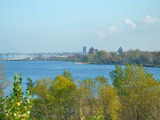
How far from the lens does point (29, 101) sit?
236 cm

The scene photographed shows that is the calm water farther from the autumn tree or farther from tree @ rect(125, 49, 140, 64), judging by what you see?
the autumn tree

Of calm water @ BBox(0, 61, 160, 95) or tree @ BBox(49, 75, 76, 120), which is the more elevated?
tree @ BBox(49, 75, 76, 120)

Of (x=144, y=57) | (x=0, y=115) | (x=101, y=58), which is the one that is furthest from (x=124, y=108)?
(x=101, y=58)

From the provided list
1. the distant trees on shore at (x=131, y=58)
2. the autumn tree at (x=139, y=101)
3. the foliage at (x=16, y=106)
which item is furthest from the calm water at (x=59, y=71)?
the foliage at (x=16, y=106)

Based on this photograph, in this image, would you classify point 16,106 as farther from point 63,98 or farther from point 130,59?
point 130,59

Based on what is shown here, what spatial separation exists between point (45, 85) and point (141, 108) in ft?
11.9

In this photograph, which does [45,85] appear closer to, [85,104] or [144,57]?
[85,104]

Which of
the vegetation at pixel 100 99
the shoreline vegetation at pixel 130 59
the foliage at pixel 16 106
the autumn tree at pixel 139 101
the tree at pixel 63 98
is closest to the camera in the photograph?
the foliage at pixel 16 106

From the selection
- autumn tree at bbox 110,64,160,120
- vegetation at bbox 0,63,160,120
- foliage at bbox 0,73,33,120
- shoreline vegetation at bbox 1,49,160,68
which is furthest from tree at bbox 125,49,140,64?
foliage at bbox 0,73,33,120

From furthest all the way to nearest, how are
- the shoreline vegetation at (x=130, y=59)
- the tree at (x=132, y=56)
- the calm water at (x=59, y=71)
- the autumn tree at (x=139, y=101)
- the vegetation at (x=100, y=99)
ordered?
the tree at (x=132, y=56) → the shoreline vegetation at (x=130, y=59) → the calm water at (x=59, y=71) → the vegetation at (x=100, y=99) → the autumn tree at (x=139, y=101)

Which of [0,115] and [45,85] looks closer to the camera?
[0,115]

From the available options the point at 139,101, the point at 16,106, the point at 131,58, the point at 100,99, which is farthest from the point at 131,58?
the point at 16,106

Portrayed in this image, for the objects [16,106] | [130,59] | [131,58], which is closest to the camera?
[16,106]

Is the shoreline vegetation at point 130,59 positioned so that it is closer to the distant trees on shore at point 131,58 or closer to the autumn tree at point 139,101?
the distant trees on shore at point 131,58
